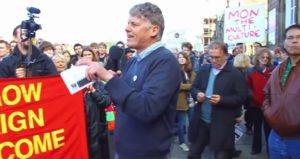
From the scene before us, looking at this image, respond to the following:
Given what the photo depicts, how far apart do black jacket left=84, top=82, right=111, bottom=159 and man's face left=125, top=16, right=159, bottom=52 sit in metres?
2.26

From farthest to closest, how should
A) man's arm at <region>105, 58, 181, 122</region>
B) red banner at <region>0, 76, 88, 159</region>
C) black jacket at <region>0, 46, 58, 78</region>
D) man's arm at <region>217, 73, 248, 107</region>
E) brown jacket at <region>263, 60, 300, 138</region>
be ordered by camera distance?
black jacket at <region>0, 46, 58, 78</region> → man's arm at <region>217, 73, 248, 107</region> → red banner at <region>0, 76, 88, 159</region> → brown jacket at <region>263, 60, 300, 138</region> → man's arm at <region>105, 58, 181, 122</region>

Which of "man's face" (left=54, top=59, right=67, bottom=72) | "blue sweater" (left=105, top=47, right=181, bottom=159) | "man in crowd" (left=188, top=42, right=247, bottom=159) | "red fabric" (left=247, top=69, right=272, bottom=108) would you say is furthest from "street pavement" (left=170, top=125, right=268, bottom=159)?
"blue sweater" (left=105, top=47, right=181, bottom=159)

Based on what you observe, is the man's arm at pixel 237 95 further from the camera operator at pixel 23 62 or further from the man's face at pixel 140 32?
the man's face at pixel 140 32

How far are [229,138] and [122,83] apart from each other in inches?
113

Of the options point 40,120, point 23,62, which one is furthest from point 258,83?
point 40,120

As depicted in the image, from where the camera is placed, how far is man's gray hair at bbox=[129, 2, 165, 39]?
2525 millimetres

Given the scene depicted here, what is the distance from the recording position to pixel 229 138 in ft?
16.2

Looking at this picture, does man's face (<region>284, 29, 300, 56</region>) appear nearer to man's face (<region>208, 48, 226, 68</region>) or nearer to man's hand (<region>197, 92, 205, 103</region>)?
man's face (<region>208, 48, 226, 68</region>)

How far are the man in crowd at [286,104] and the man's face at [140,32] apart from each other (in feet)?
4.96

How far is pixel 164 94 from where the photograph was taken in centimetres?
238

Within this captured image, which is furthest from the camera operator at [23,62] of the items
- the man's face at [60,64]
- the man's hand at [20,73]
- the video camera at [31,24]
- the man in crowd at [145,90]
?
the man in crowd at [145,90]

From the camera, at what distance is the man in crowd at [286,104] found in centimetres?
348

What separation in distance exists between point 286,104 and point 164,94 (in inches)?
60.4

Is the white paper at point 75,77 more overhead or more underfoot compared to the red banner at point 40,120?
more overhead
